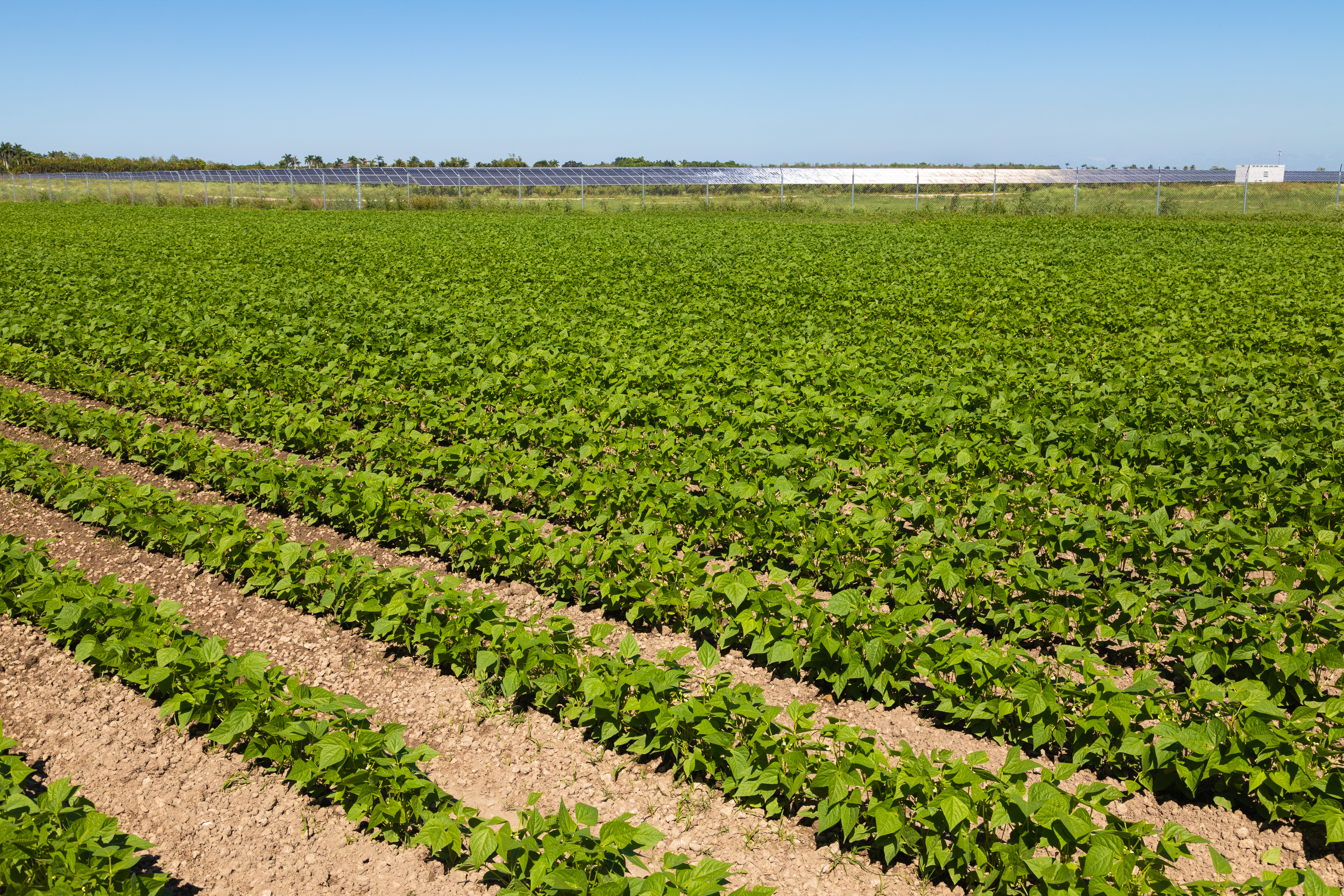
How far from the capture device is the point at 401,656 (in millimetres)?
4934

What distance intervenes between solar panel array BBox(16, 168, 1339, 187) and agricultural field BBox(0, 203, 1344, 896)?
43.3 meters

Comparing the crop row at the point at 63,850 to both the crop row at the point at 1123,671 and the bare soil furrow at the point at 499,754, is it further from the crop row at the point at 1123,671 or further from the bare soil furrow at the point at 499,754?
the crop row at the point at 1123,671

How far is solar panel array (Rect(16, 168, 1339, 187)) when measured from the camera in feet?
171

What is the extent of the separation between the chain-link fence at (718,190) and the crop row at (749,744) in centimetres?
3554

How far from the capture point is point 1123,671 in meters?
4.22

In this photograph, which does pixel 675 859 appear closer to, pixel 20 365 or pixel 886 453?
pixel 886 453

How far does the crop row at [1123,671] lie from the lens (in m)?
3.57

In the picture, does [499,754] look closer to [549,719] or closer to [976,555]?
[549,719]

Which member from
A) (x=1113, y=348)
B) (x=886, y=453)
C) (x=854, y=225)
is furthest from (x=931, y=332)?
(x=854, y=225)

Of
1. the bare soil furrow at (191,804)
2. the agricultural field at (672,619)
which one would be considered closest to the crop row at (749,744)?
the agricultural field at (672,619)

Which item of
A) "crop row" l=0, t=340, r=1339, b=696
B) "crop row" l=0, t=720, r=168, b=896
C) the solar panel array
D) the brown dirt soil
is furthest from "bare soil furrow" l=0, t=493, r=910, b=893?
the solar panel array

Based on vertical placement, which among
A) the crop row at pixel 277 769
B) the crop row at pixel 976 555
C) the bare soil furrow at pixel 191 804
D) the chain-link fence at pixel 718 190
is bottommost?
the bare soil furrow at pixel 191 804

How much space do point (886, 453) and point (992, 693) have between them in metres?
3.03

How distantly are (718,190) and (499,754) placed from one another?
167ft
